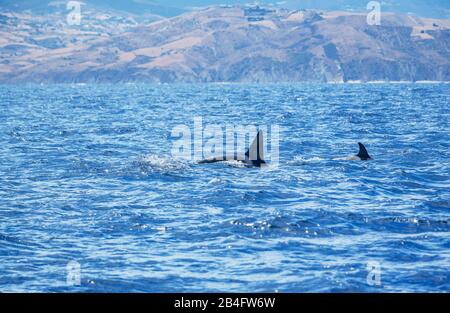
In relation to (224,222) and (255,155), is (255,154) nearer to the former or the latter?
(255,155)

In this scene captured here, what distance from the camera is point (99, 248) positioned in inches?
765

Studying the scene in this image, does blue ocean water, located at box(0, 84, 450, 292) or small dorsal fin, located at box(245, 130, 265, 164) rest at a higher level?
small dorsal fin, located at box(245, 130, 265, 164)

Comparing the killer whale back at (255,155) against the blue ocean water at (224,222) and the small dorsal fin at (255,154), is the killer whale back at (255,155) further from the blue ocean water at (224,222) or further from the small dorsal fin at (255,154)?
the blue ocean water at (224,222)

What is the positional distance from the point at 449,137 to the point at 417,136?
2.26 meters

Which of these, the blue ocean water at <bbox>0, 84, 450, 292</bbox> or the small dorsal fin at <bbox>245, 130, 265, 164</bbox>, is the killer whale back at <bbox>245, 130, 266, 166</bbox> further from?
the blue ocean water at <bbox>0, 84, 450, 292</bbox>

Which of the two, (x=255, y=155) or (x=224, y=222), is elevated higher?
(x=255, y=155)

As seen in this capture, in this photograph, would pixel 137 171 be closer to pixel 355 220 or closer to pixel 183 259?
pixel 355 220

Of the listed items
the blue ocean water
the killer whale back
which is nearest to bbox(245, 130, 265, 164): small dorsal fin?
the killer whale back

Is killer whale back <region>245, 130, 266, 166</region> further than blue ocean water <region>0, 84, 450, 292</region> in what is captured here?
Yes

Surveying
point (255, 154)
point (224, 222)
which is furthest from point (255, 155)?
point (224, 222)

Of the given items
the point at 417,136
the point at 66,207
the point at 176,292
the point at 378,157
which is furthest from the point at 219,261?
the point at 417,136

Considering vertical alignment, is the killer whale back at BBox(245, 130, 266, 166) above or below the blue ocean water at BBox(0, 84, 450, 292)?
above

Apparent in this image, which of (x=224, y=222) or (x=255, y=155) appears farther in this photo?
(x=255, y=155)

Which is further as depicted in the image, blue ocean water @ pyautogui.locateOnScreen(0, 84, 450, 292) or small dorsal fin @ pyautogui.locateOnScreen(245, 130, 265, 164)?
small dorsal fin @ pyautogui.locateOnScreen(245, 130, 265, 164)
